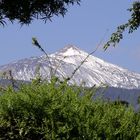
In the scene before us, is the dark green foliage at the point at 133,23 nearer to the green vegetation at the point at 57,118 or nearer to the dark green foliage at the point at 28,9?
the dark green foliage at the point at 28,9

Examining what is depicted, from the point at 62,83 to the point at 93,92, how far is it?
1.43ft

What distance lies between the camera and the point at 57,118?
19.3ft

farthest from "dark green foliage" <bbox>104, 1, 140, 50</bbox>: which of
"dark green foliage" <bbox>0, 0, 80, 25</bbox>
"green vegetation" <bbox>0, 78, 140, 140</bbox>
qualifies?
"green vegetation" <bbox>0, 78, 140, 140</bbox>

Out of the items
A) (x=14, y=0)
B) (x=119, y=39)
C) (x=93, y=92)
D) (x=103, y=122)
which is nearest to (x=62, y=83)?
(x=93, y=92)

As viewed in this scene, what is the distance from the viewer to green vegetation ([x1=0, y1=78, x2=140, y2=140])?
5.77 m

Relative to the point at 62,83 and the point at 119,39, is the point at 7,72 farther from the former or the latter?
the point at 119,39

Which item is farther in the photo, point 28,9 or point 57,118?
point 28,9

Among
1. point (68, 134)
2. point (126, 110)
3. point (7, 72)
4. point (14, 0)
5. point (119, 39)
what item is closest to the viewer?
point (68, 134)

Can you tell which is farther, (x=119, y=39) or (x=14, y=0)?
(x=119, y=39)

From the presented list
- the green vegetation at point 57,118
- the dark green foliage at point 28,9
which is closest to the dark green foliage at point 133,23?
the dark green foliage at point 28,9

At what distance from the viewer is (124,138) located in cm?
590

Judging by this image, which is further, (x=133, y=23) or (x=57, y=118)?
(x=133, y=23)

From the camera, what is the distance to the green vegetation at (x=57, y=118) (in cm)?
577

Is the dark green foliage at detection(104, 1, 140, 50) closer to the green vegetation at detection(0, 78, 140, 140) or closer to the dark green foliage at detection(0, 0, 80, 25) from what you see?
the dark green foliage at detection(0, 0, 80, 25)
